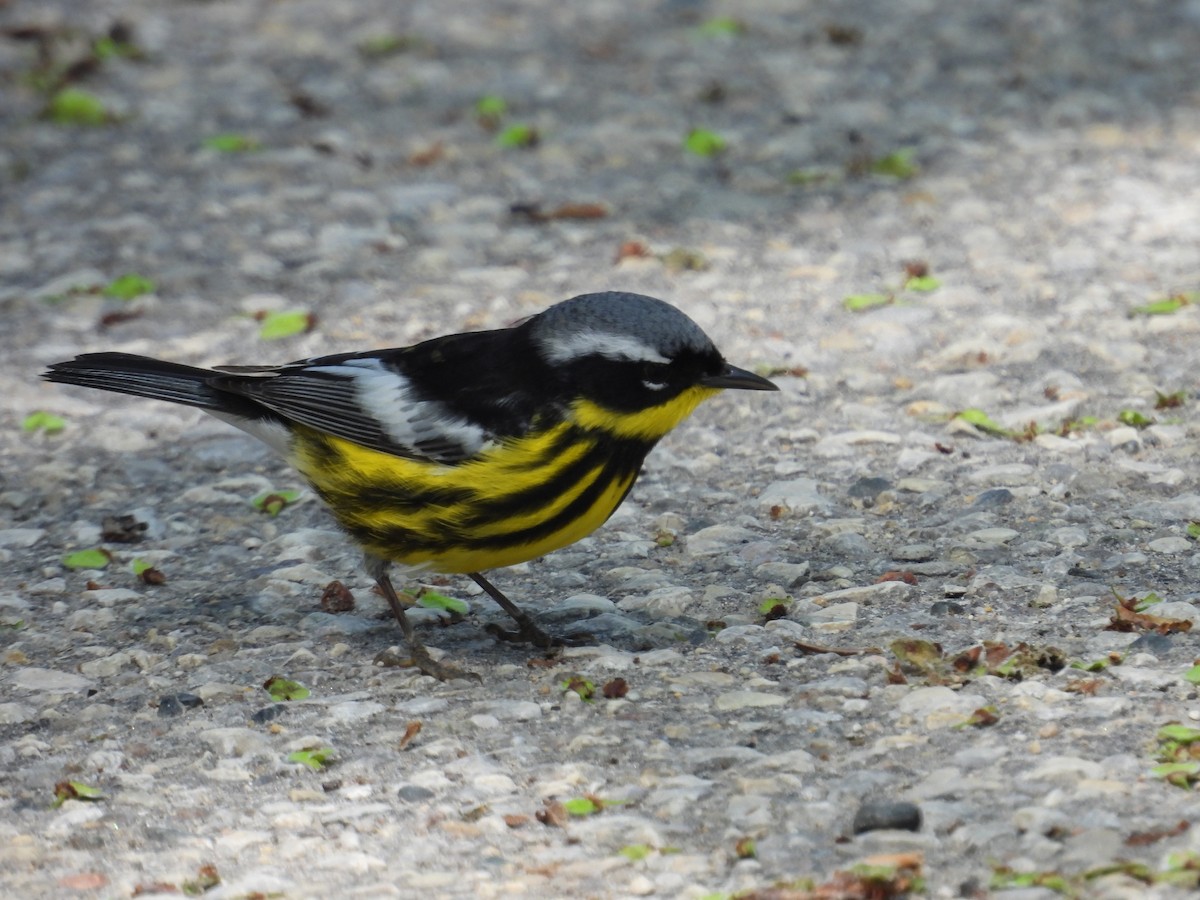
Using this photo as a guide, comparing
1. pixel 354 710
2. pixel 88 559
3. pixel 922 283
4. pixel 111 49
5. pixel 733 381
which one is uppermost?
pixel 111 49

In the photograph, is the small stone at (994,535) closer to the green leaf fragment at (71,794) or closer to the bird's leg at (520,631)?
the bird's leg at (520,631)

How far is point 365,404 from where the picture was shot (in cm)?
526

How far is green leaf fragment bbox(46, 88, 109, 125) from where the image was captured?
973 centimetres

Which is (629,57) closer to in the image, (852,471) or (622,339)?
(852,471)

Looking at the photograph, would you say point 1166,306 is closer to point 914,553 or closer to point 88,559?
point 914,553

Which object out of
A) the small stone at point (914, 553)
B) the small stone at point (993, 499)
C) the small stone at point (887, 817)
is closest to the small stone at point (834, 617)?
the small stone at point (914, 553)

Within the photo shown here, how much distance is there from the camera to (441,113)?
32.0 feet

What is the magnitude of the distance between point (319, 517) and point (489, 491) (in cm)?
152

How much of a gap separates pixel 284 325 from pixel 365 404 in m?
2.37

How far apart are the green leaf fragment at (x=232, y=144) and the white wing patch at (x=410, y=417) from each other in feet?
14.0

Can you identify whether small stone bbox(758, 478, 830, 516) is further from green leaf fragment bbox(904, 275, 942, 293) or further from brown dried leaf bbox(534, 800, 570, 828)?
brown dried leaf bbox(534, 800, 570, 828)

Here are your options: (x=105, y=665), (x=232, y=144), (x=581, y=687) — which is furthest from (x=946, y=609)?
(x=232, y=144)

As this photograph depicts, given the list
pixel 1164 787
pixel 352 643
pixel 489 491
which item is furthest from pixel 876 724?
pixel 352 643

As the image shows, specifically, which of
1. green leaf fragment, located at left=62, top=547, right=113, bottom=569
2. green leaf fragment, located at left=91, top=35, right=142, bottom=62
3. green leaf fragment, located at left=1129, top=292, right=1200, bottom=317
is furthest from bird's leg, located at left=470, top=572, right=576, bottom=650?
green leaf fragment, located at left=91, top=35, right=142, bottom=62
